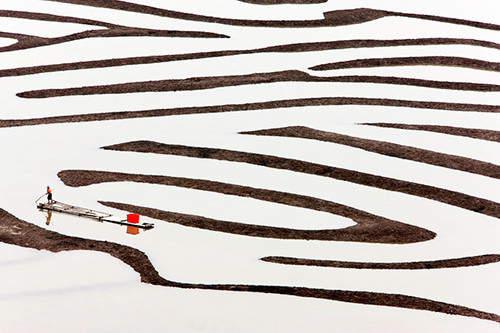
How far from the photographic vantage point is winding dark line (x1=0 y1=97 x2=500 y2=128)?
3020 cm

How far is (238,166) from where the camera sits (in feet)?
87.3

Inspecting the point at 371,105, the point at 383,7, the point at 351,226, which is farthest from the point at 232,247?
the point at 383,7

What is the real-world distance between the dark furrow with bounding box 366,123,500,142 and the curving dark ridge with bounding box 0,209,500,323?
10.1 m

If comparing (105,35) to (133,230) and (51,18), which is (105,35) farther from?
(133,230)

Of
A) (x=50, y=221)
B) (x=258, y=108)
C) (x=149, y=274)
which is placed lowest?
(x=149, y=274)

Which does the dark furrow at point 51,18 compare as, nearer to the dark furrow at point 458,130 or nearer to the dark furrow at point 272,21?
the dark furrow at point 272,21

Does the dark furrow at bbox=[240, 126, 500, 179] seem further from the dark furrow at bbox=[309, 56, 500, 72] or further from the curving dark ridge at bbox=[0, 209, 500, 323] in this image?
the curving dark ridge at bbox=[0, 209, 500, 323]

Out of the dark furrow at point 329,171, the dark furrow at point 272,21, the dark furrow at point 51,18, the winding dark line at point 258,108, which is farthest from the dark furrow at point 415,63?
the dark furrow at point 51,18

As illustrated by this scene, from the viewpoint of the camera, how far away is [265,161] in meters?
27.0

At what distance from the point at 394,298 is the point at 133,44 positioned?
64.1ft

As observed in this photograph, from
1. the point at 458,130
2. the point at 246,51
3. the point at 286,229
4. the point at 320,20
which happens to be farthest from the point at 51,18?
the point at 458,130

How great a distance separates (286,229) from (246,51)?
42.8 ft

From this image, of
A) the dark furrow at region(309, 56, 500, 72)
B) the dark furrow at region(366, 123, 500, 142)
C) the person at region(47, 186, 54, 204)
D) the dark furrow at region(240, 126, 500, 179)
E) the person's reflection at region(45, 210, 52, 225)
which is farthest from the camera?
the dark furrow at region(309, 56, 500, 72)

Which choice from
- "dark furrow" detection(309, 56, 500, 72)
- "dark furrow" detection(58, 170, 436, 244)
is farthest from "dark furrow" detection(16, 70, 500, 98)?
"dark furrow" detection(58, 170, 436, 244)
